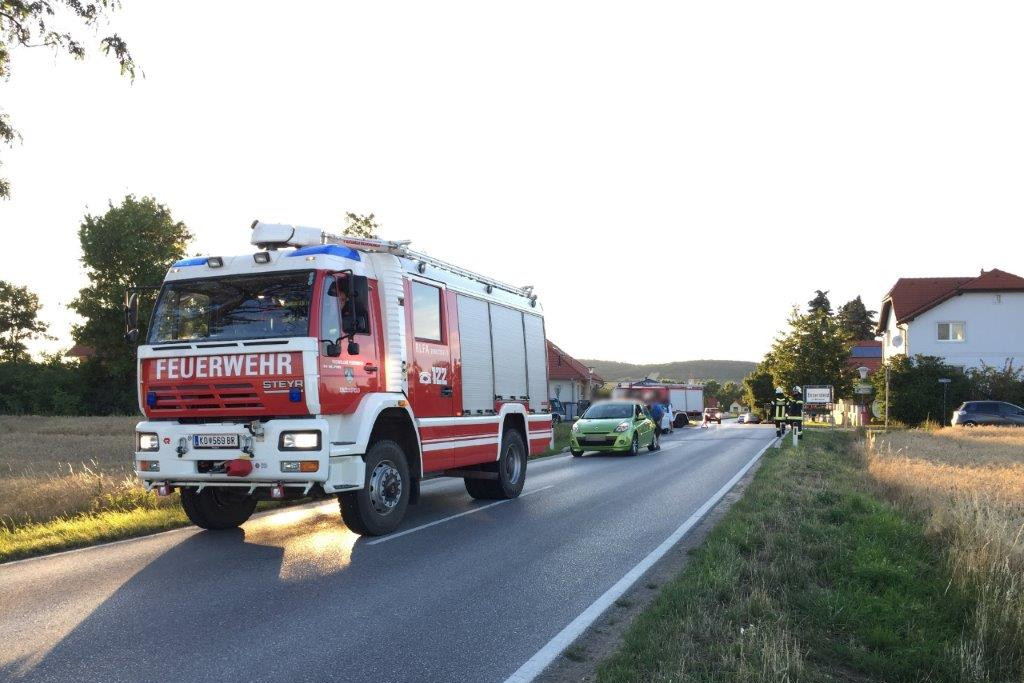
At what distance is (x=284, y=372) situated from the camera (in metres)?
7.95

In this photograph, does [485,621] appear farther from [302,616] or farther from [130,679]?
[130,679]

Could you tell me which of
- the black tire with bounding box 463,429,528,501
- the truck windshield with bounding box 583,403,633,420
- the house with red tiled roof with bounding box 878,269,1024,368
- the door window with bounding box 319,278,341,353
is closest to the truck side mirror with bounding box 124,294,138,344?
the door window with bounding box 319,278,341,353

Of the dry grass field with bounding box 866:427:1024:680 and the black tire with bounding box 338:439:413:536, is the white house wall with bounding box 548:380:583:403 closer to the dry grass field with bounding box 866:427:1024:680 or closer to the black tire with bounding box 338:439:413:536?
the dry grass field with bounding box 866:427:1024:680

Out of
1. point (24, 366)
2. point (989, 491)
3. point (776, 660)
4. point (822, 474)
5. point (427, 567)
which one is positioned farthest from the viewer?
point (24, 366)

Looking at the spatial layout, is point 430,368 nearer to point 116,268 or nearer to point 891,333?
point 116,268

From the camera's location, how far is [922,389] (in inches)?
1601

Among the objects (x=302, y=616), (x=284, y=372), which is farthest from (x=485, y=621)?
(x=284, y=372)

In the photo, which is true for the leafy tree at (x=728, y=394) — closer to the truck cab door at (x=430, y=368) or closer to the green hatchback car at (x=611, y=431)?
the green hatchback car at (x=611, y=431)

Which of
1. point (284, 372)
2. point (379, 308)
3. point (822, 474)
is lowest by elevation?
point (822, 474)

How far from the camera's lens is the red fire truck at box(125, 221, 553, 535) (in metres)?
7.97

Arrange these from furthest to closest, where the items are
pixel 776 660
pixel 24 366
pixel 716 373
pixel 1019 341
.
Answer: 1. pixel 716 373
2. pixel 24 366
3. pixel 1019 341
4. pixel 776 660

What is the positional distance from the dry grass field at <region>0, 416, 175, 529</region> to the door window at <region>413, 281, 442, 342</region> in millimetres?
4465

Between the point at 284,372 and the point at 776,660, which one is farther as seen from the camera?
the point at 284,372

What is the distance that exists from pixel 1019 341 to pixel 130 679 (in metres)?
53.5
